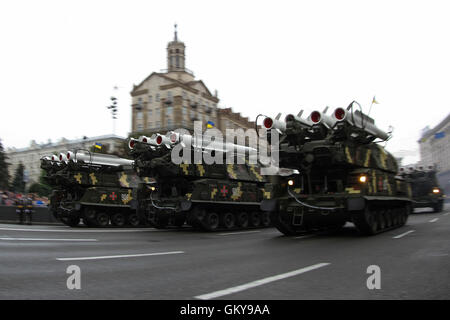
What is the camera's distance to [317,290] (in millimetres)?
4316

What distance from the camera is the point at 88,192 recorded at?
1848 cm

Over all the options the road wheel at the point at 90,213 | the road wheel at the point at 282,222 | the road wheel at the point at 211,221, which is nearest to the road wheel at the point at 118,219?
the road wheel at the point at 90,213

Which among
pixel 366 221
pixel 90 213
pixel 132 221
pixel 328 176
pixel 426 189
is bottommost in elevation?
pixel 132 221

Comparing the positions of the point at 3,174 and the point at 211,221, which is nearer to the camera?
the point at 211,221

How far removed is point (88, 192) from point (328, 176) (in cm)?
1243

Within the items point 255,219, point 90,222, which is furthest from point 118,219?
point 255,219

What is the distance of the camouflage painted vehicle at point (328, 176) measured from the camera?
9945 millimetres

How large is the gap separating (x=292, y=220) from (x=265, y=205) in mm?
918

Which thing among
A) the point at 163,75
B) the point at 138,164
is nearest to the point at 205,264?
the point at 138,164

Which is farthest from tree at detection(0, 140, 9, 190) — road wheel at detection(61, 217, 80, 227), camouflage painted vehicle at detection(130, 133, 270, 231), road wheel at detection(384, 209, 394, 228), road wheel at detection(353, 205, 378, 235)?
road wheel at detection(353, 205, 378, 235)

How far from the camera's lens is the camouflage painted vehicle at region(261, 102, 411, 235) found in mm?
9945

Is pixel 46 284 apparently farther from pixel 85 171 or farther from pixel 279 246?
pixel 85 171

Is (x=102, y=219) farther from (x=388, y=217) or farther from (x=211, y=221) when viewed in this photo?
(x=388, y=217)

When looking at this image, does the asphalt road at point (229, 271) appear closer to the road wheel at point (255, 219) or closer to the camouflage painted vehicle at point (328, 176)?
the camouflage painted vehicle at point (328, 176)
